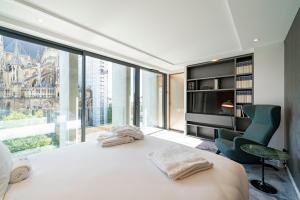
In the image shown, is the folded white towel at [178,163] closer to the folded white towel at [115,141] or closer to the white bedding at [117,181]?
the white bedding at [117,181]

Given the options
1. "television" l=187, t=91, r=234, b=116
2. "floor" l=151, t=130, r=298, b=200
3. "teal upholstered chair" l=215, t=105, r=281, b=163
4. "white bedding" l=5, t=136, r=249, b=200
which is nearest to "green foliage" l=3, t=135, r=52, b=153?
"white bedding" l=5, t=136, r=249, b=200

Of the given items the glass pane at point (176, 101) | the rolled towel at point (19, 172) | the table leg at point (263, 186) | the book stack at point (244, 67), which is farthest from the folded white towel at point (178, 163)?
the glass pane at point (176, 101)

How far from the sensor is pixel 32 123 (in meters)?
2.48

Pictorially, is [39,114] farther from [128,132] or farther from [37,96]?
[128,132]

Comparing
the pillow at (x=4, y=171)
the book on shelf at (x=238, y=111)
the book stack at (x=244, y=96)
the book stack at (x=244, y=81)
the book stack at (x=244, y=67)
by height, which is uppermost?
the book stack at (x=244, y=67)

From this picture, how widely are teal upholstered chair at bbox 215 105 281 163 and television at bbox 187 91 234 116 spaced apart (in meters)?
0.81

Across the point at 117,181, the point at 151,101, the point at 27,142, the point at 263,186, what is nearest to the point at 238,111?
the point at 263,186

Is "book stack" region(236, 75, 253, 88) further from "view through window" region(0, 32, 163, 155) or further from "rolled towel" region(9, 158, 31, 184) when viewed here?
"rolled towel" region(9, 158, 31, 184)

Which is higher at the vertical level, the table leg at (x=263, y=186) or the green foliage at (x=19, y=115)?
the green foliage at (x=19, y=115)

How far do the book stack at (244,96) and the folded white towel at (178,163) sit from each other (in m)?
2.65

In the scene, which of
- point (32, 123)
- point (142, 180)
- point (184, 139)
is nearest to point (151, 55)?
point (184, 139)

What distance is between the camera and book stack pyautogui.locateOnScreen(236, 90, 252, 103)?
124 inches

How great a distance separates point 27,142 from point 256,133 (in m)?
4.01

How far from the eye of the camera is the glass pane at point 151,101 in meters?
4.60
